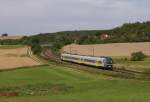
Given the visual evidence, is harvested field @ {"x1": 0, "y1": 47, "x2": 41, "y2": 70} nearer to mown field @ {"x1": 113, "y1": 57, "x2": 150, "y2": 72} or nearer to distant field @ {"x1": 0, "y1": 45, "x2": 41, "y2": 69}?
distant field @ {"x1": 0, "y1": 45, "x2": 41, "y2": 69}

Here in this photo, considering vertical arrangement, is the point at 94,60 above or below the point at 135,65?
above

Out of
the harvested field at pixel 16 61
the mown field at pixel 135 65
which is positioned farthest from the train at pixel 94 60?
the harvested field at pixel 16 61

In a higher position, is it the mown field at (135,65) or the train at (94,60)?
the train at (94,60)

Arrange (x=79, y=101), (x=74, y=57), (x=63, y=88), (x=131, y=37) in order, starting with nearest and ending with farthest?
(x=79, y=101) < (x=63, y=88) < (x=74, y=57) < (x=131, y=37)

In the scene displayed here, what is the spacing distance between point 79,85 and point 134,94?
10770 mm

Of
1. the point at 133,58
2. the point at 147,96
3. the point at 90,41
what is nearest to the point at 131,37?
the point at 90,41

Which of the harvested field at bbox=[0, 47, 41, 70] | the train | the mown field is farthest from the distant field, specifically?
the mown field

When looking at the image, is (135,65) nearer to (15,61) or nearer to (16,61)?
(16,61)

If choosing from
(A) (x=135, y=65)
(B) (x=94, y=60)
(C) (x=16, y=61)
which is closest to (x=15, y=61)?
(C) (x=16, y=61)

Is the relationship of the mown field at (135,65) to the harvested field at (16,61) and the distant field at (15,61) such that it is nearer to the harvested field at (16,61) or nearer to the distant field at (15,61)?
the harvested field at (16,61)

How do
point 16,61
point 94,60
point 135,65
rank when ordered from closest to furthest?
point 94,60 → point 135,65 → point 16,61

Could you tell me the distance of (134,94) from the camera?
125 ft

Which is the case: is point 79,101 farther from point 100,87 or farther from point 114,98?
point 100,87

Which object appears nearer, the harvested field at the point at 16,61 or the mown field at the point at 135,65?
the mown field at the point at 135,65
